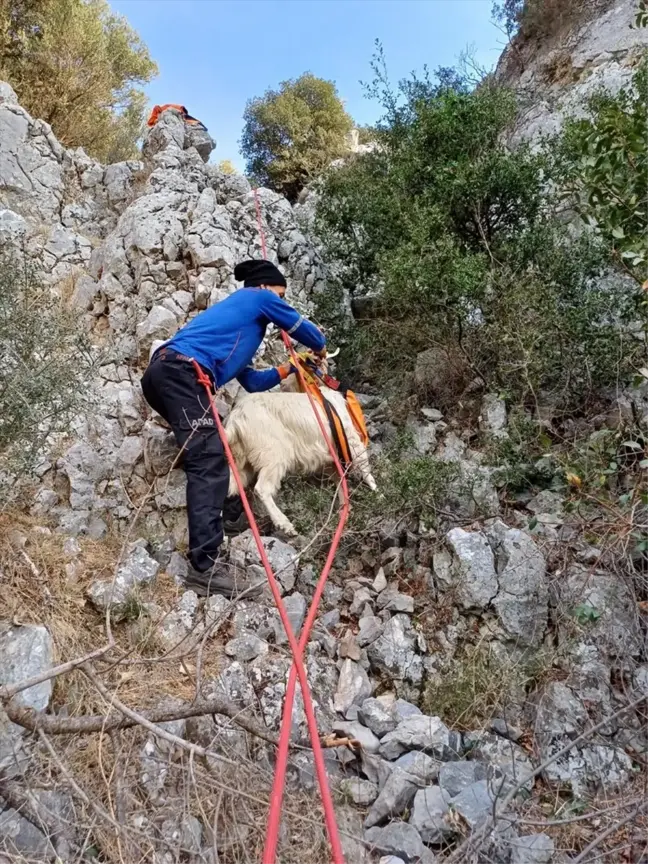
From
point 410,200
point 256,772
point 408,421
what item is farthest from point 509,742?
point 410,200

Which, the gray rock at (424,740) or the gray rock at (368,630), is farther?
the gray rock at (368,630)

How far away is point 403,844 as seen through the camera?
8.62 feet

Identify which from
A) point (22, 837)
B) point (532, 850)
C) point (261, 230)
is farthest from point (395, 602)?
point (261, 230)

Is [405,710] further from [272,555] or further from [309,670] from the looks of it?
[272,555]

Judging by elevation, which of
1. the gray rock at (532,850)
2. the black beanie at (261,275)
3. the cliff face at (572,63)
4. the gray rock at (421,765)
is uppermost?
the cliff face at (572,63)

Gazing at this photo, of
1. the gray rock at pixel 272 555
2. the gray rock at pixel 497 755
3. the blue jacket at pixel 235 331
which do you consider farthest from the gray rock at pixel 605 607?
the blue jacket at pixel 235 331

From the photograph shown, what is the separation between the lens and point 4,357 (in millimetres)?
4898

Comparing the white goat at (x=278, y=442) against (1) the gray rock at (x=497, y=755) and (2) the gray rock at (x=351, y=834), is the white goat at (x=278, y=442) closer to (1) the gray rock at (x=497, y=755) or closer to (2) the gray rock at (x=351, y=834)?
(1) the gray rock at (x=497, y=755)

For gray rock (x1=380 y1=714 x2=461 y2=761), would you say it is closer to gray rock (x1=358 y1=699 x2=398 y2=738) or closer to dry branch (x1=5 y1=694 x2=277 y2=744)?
gray rock (x1=358 y1=699 x2=398 y2=738)

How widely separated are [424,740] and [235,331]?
11.1ft

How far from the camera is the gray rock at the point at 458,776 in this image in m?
2.90

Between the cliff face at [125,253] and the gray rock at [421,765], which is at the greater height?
A: the cliff face at [125,253]

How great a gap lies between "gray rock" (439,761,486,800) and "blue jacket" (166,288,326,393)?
10.8 feet

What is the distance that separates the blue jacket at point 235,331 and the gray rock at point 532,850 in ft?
12.2
